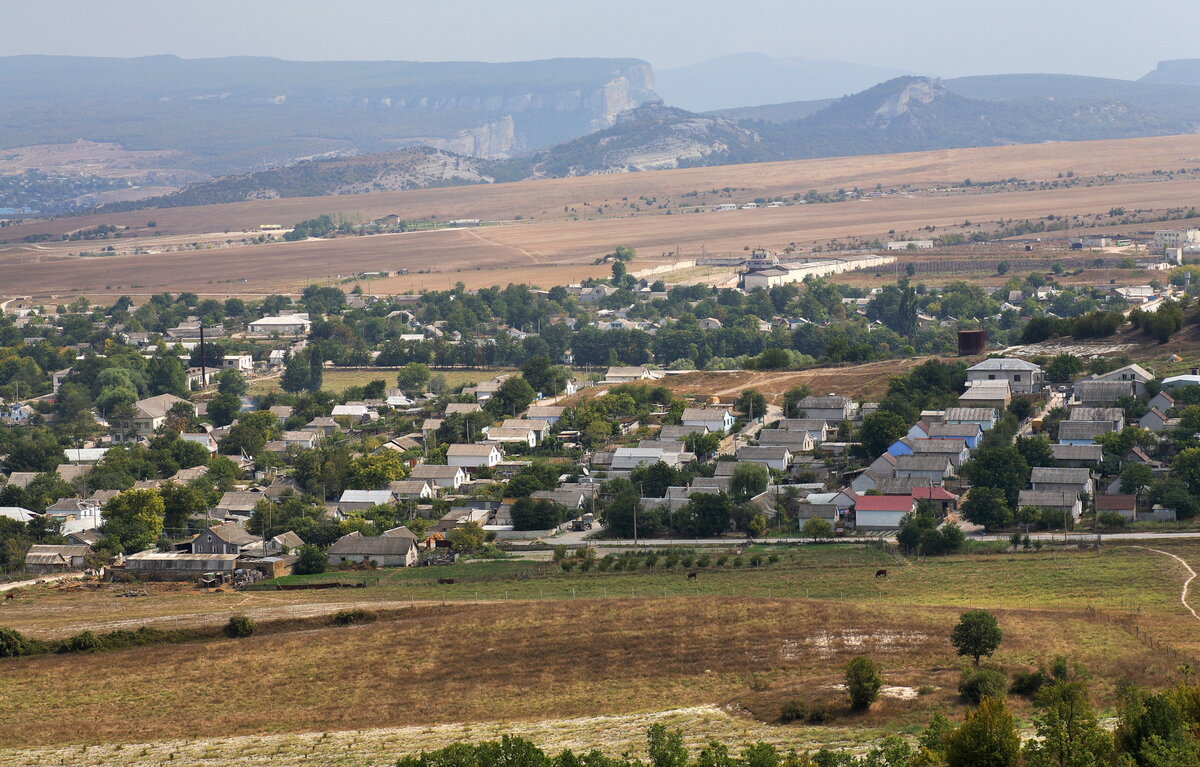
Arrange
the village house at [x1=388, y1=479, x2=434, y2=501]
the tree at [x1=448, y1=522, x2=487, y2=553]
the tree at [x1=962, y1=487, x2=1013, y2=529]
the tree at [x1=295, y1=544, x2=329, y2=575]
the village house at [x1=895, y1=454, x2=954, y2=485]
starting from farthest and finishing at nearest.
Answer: the village house at [x1=388, y1=479, x2=434, y2=501] → the village house at [x1=895, y1=454, x2=954, y2=485] → the tree at [x1=448, y1=522, x2=487, y2=553] → the tree at [x1=295, y1=544, x2=329, y2=575] → the tree at [x1=962, y1=487, x2=1013, y2=529]

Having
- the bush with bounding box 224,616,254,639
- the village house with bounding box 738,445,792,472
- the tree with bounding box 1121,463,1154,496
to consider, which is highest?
the tree with bounding box 1121,463,1154,496

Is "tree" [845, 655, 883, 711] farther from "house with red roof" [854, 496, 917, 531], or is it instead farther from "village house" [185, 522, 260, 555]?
"village house" [185, 522, 260, 555]

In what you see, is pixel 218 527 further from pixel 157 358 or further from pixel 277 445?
pixel 157 358

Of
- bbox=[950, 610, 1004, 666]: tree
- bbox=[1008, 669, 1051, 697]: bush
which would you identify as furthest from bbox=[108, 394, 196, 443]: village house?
bbox=[1008, 669, 1051, 697]: bush

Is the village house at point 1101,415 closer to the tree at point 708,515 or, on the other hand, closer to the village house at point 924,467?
the village house at point 924,467

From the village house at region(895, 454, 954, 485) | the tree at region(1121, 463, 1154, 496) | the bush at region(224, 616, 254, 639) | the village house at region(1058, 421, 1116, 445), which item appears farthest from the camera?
the village house at region(1058, 421, 1116, 445)

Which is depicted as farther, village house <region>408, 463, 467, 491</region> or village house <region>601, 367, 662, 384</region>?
village house <region>601, 367, 662, 384</region>
